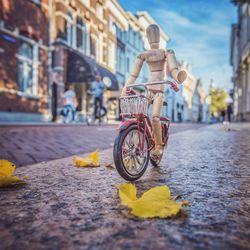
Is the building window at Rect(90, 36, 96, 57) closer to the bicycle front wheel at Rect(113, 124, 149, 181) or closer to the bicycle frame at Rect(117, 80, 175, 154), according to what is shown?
the bicycle frame at Rect(117, 80, 175, 154)

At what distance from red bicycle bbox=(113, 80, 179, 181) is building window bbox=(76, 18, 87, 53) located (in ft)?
60.1

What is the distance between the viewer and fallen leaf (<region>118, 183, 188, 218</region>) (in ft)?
4.03

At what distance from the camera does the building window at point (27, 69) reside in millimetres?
13946

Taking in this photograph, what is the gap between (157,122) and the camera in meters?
2.49

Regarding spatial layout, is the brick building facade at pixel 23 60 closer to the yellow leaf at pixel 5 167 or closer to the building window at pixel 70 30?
the building window at pixel 70 30

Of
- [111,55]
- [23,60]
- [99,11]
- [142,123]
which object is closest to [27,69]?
[23,60]

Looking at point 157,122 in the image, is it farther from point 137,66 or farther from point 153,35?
point 153,35

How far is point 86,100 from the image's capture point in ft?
67.8

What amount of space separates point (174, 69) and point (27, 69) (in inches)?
523

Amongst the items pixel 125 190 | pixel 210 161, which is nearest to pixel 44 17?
pixel 210 161

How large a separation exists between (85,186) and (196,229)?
908 millimetres

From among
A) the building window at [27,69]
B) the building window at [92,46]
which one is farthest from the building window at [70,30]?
the building window at [27,69]

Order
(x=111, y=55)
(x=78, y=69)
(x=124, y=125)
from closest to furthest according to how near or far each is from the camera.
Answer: (x=124, y=125)
(x=78, y=69)
(x=111, y=55)

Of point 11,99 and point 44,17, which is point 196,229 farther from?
point 44,17
